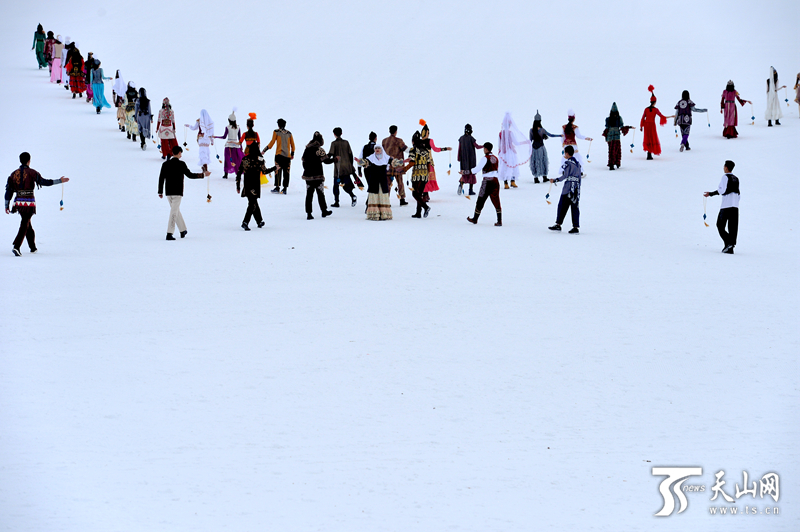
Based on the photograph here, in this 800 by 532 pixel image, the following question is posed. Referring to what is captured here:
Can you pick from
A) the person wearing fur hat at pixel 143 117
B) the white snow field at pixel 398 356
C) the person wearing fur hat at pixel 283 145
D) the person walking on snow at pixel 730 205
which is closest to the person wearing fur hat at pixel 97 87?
the white snow field at pixel 398 356

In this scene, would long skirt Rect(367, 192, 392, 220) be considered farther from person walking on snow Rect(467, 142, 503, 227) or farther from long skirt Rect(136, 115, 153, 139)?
long skirt Rect(136, 115, 153, 139)

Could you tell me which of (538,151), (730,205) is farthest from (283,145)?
(730,205)

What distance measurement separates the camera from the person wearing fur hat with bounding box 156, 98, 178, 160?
733 inches

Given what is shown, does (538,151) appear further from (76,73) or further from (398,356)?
(76,73)

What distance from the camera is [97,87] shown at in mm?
23953

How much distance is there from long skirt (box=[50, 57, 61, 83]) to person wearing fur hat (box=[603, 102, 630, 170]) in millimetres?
19324

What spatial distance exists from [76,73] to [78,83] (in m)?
0.35

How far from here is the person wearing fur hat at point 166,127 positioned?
18.6 metres

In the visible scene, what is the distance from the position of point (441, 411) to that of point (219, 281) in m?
4.67

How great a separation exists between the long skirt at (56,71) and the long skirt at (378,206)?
18602 mm

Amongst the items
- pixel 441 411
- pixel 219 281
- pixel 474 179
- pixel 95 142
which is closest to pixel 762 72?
pixel 474 179

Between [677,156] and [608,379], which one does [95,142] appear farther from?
[608,379]

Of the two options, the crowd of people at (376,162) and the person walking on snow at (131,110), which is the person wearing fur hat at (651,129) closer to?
the crowd of people at (376,162)

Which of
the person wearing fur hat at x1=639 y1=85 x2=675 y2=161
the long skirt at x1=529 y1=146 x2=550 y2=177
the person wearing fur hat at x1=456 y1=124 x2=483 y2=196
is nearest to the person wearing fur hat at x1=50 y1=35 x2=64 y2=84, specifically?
the person wearing fur hat at x1=456 y1=124 x2=483 y2=196
